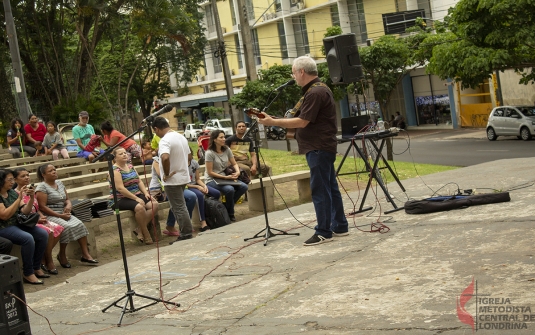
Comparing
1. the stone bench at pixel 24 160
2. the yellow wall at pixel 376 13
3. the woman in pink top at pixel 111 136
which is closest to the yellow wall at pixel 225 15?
the yellow wall at pixel 376 13

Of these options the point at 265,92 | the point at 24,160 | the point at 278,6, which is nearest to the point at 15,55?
the point at 24,160

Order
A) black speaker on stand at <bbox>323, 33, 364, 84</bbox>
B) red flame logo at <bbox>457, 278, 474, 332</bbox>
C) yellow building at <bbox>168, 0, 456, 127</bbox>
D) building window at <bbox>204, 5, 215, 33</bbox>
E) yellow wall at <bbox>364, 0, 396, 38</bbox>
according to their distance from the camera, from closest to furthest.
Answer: red flame logo at <bbox>457, 278, 474, 332</bbox>
black speaker on stand at <bbox>323, 33, 364, 84</bbox>
yellow wall at <bbox>364, 0, 396, 38</bbox>
yellow building at <bbox>168, 0, 456, 127</bbox>
building window at <bbox>204, 5, 215, 33</bbox>

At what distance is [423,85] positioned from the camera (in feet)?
150

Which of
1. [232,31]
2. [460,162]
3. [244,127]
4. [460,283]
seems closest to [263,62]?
[232,31]

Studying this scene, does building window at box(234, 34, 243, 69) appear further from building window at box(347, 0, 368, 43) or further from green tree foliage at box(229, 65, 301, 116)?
green tree foliage at box(229, 65, 301, 116)

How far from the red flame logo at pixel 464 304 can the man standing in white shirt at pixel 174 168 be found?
5.58m

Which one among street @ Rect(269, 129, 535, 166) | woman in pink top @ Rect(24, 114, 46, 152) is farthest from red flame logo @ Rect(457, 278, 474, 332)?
woman in pink top @ Rect(24, 114, 46, 152)

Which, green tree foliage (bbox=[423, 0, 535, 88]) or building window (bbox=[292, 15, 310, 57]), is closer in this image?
green tree foliage (bbox=[423, 0, 535, 88])

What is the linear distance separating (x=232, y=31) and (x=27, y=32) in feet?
112

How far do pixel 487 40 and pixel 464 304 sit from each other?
925 inches

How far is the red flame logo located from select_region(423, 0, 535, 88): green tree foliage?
2201 cm

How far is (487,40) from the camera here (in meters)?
27.0

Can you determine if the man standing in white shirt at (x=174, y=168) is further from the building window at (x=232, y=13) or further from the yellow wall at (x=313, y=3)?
the building window at (x=232, y=13)

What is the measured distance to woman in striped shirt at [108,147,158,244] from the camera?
36.0 ft
